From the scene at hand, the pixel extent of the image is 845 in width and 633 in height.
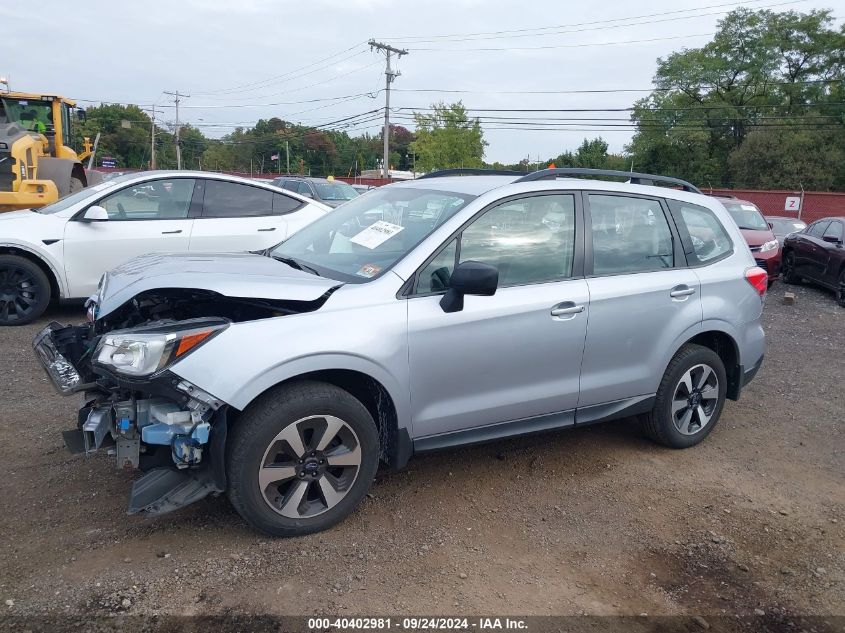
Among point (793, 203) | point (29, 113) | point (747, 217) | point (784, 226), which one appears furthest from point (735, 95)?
point (29, 113)

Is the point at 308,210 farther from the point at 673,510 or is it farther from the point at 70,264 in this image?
the point at 673,510

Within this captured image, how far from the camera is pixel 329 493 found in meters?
3.31

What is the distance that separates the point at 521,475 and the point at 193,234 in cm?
483

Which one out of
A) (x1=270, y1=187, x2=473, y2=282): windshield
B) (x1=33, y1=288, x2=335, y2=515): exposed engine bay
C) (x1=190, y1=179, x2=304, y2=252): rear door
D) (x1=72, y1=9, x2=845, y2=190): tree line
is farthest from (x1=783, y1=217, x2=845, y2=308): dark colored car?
(x1=72, y1=9, x2=845, y2=190): tree line

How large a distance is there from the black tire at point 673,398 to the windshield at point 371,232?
1.86 meters

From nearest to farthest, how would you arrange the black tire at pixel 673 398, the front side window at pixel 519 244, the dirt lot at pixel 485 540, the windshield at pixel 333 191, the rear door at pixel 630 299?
1. the dirt lot at pixel 485 540
2. the front side window at pixel 519 244
3. the rear door at pixel 630 299
4. the black tire at pixel 673 398
5. the windshield at pixel 333 191

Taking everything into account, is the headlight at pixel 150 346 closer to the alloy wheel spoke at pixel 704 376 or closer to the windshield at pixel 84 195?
the alloy wheel spoke at pixel 704 376

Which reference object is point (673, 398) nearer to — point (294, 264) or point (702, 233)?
point (702, 233)

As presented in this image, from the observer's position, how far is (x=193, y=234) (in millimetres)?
7328

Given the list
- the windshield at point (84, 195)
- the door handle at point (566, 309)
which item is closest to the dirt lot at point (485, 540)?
the door handle at point (566, 309)

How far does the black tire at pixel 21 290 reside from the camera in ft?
22.6

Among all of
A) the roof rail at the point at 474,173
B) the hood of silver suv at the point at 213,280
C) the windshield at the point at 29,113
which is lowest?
the hood of silver suv at the point at 213,280

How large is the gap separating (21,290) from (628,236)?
6198 millimetres

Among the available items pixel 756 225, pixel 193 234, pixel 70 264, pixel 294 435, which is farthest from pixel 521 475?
pixel 756 225
